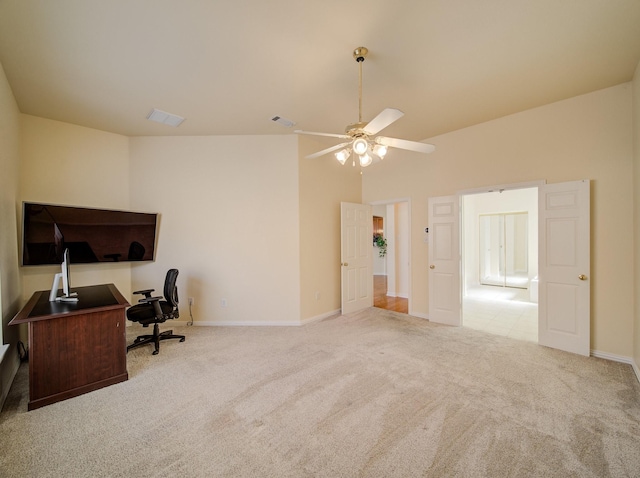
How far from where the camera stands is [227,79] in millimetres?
2727

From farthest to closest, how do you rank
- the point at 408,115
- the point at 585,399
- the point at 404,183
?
the point at 404,183
the point at 408,115
the point at 585,399

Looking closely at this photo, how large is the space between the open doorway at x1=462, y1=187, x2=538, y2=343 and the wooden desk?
616 cm

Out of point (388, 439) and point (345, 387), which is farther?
point (345, 387)

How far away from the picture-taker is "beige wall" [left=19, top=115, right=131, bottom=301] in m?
3.44

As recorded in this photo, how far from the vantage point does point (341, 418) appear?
6.65 feet

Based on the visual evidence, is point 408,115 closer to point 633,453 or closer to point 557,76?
point 557,76

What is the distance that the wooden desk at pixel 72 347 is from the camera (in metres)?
2.20

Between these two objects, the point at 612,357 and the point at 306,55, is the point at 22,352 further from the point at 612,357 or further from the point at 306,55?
the point at 612,357

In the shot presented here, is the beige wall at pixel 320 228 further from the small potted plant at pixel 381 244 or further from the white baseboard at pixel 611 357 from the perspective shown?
the small potted plant at pixel 381 244

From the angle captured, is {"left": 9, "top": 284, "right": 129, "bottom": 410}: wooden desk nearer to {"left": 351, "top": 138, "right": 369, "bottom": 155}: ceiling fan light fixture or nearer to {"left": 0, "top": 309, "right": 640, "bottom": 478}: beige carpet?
{"left": 0, "top": 309, "right": 640, "bottom": 478}: beige carpet

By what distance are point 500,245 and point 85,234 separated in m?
9.13

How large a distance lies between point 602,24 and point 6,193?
221 inches

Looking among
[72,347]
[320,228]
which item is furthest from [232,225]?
[72,347]

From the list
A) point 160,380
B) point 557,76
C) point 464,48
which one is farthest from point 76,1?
point 557,76
